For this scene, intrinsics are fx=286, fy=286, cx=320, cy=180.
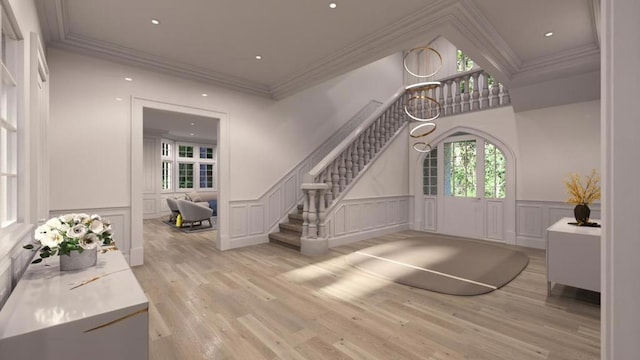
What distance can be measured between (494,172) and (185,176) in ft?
32.6

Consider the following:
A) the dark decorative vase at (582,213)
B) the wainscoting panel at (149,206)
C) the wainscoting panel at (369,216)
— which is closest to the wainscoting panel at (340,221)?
the wainscoting panel at (369,216)

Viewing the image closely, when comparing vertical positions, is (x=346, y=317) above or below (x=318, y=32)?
below

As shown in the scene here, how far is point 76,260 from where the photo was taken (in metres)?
1.75

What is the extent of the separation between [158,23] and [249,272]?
10.6 ft

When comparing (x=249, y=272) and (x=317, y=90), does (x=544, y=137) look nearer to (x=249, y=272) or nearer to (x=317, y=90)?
(x=317, y=90)

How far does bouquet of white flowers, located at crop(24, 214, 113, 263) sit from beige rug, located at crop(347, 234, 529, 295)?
9.99 feet

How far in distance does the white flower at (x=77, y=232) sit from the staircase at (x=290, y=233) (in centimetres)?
338

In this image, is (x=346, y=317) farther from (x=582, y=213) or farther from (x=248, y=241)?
(x=248, y=241)

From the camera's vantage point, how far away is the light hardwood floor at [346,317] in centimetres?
213

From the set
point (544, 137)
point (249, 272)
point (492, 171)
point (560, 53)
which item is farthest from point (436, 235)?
point (249, 272)

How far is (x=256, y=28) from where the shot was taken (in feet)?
11.2

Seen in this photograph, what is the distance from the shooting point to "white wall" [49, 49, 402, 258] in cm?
362

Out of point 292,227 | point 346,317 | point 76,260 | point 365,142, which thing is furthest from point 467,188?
point 76,260

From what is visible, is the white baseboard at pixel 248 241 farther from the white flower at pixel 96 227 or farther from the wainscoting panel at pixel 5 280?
the wainscoting panel at pixel 5 280
